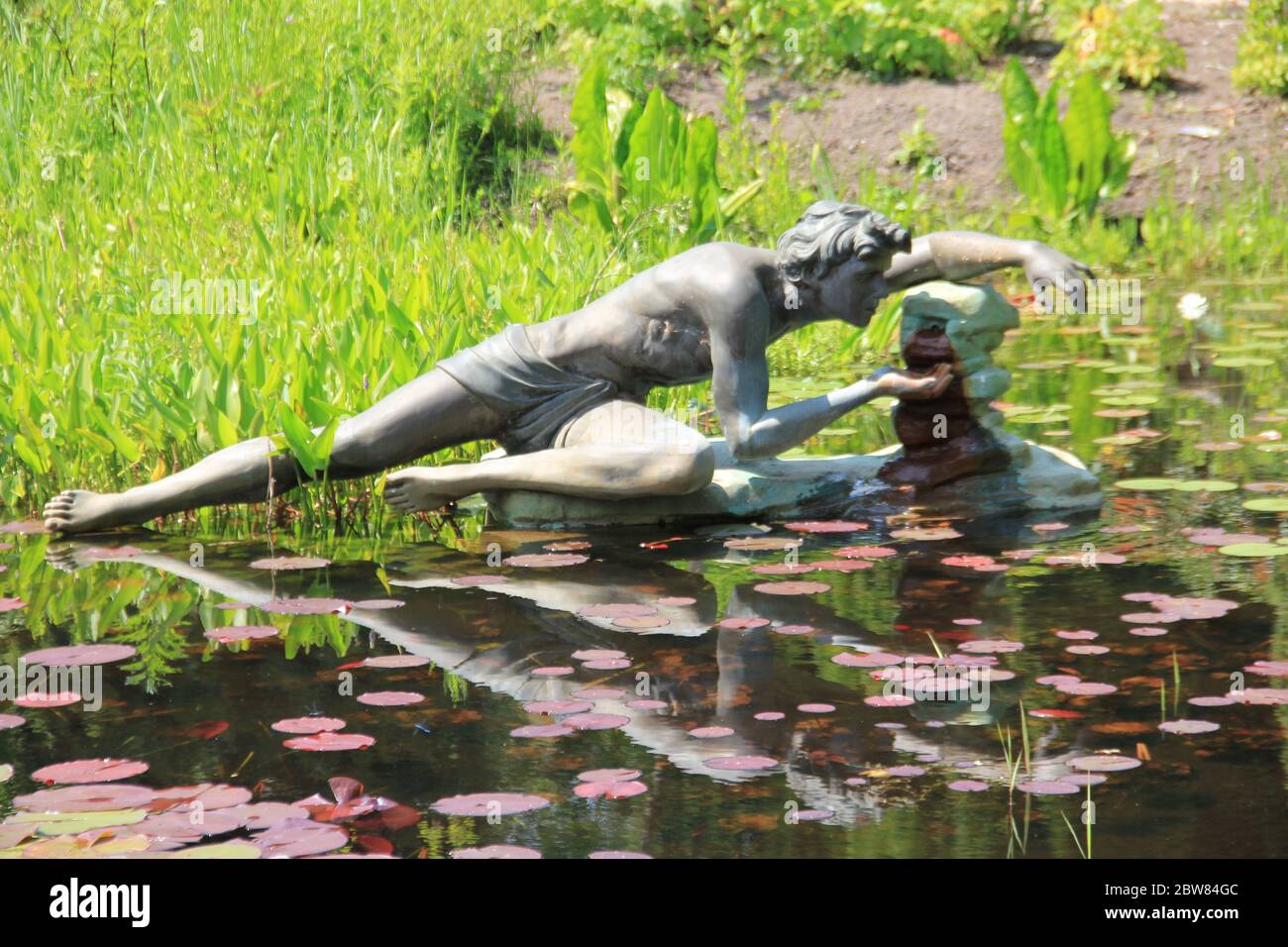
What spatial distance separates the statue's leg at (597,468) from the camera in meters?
4.83

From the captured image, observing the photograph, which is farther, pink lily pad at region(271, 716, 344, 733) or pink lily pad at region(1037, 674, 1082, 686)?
pink lily pad at region(1037, 674, 1082, 686)

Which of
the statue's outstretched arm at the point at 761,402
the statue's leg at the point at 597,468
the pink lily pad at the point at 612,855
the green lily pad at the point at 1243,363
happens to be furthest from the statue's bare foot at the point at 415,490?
the green lily pad at the point at 1243,363

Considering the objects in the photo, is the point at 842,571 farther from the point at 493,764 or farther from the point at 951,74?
the point at 951,74

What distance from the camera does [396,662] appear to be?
12.3 feet

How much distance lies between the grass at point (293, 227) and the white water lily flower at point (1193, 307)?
3.53 feet

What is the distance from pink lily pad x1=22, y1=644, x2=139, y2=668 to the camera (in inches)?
148

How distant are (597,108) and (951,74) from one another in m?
3.75

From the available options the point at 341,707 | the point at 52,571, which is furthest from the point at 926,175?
the point at 341,707

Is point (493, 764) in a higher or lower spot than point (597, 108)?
lower

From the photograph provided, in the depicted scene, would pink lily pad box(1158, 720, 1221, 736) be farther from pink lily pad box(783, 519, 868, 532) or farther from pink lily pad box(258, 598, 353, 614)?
pink lily pad box(258, 598, 353, 614)

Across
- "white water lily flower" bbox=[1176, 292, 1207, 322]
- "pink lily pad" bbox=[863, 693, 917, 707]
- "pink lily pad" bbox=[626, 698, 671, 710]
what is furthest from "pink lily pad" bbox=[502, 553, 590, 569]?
"white water lily flower" bbox=[1176, 292, 1207, 322]

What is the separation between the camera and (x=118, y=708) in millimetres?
3467

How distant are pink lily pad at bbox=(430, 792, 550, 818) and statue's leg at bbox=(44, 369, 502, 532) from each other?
85.6 inches
